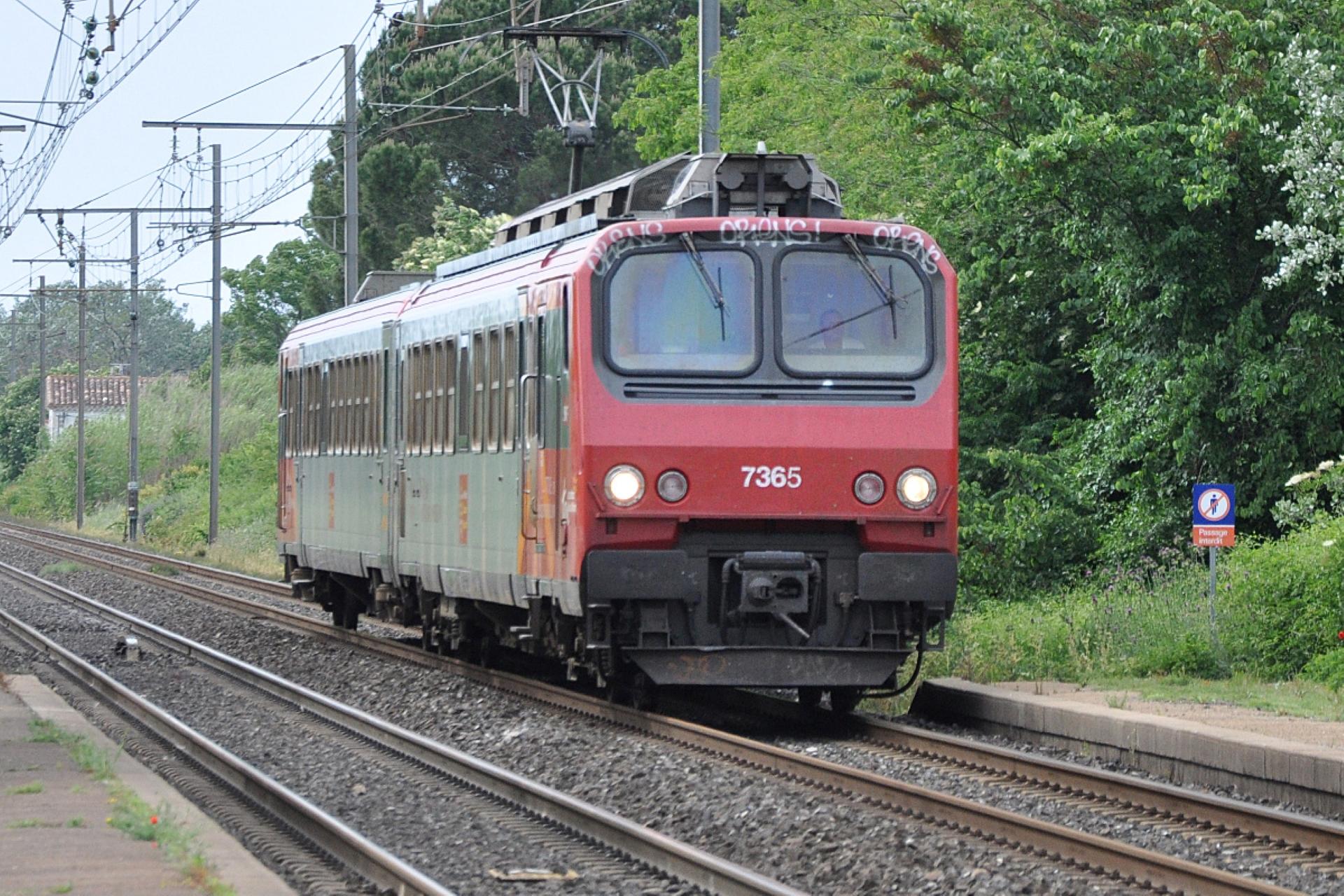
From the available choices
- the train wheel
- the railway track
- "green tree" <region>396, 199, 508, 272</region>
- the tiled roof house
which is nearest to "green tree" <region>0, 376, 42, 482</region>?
the tiled roof house

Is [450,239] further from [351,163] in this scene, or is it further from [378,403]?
[378,403]

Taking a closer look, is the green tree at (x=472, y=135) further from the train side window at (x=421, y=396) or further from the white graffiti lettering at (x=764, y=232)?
the white graffiti lettering at (x=764, y=232)

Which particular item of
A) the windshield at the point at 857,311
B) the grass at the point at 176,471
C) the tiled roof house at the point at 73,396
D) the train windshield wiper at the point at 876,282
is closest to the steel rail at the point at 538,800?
the windshield at the point at 857,311

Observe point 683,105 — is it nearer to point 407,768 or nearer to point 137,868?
point 407,768

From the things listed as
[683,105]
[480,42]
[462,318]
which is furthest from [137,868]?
[480,42]

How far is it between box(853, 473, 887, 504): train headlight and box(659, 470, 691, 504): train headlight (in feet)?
3.39

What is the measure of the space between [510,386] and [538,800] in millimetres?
4684

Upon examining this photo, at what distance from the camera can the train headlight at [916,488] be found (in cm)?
1311

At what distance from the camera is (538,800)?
10.5 metres

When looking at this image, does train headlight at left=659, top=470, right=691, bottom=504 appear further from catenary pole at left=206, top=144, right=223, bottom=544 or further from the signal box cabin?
catenary pole at left=206, top=144, right=223, bottom=544

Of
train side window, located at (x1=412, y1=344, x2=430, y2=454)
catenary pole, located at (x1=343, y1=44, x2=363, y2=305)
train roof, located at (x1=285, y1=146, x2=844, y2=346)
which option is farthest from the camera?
catenary pole, located at (x1=343, y1=44, x2=363, y2=305)

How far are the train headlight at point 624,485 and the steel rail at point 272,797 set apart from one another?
2584 mm

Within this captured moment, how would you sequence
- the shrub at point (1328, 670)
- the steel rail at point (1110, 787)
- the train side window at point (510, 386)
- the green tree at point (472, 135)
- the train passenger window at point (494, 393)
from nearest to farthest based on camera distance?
the steel rail at point (1110, 787), the shrub at point (1328, 670), the train side window at point (510, 386), the train passenger window at point (494, 393), the green tree at point (472, 135)

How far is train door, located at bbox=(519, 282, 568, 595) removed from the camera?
43.7ft
